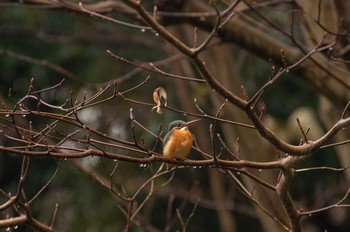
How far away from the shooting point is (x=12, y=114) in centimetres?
242

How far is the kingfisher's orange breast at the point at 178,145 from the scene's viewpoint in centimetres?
328

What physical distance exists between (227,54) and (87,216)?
3.54 metres

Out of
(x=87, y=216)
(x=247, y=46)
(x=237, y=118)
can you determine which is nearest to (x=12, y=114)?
(x=247, y=46)

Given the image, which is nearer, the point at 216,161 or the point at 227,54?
the point at 216,161

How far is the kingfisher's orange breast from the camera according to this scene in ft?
10.7

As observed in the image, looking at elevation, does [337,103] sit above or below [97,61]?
below

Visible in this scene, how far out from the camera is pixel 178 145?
3305 millimetres

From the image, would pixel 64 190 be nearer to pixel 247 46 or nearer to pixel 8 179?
pixel 8 179

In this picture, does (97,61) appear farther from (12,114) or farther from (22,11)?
(12,114)

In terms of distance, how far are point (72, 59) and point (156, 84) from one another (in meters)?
1.54

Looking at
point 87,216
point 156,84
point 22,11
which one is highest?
point 22,11

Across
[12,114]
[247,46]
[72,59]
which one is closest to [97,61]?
[72,59]

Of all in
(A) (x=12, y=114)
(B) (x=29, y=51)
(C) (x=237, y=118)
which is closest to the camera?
(A) (x=12, y=114)

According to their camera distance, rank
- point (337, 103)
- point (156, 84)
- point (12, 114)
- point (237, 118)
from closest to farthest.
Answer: point (12, 114)
point (337, 103)
point (237, 118)
point (156, 84)
